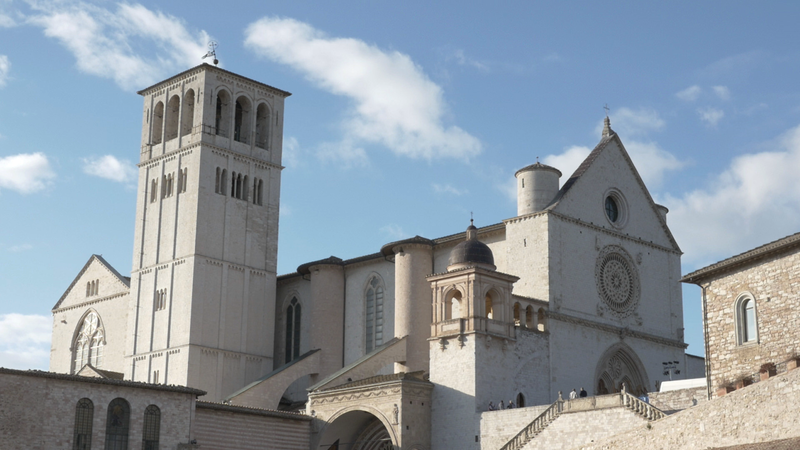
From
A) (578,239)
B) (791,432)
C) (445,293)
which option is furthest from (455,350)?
(791,432)

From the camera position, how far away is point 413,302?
152 ft

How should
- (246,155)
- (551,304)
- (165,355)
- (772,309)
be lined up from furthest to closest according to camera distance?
(246,155)
(165,355)
(551,304)
(772,309)

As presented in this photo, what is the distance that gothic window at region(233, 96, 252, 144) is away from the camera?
54.6m

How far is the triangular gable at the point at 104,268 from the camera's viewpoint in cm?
5625

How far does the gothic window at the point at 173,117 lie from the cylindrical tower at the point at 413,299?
1333 cm

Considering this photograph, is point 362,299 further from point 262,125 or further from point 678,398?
point 678,398

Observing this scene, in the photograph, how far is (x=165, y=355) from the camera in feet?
164

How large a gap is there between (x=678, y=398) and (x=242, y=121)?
27961 mm

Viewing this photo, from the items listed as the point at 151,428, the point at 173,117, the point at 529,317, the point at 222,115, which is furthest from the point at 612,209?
the point at 173,117

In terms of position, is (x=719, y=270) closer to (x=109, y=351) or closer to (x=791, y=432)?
(x=791, y=432)

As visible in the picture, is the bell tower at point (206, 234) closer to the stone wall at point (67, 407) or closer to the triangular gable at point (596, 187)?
the stone wall at point (67, 407)

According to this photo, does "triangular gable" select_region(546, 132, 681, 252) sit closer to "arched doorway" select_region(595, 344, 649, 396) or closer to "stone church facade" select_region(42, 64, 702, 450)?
"stone church facade" select_region(42, 64, 702, 450)

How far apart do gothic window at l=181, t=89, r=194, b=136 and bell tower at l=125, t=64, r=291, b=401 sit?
0.05 meters

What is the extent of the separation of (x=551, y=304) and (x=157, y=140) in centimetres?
Result: 2235
